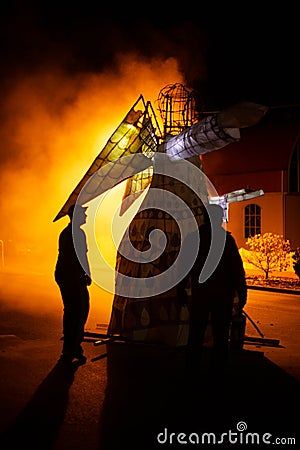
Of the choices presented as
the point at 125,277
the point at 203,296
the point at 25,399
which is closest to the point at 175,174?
the point at 125,277

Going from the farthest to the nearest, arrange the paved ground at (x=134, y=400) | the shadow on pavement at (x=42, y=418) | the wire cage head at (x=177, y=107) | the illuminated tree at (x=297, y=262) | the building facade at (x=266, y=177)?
1. the building facade at (x=266, y=177)
2. the illuminated tree at (x=297, y=262)
3. the wire cage head at (x=177, y=107)
4. the paved ground at (x=134, y=400)
5. the shadow on pavement at (x=42, y=418)

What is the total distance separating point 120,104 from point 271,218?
9948 millimetres

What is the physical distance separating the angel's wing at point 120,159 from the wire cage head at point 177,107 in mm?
457

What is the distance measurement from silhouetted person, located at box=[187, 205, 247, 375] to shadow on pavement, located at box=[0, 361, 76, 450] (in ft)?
4.50

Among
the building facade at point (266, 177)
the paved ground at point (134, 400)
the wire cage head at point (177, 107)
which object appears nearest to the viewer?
the paved ground at point (134, 400)

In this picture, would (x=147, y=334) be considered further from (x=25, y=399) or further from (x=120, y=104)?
(x=120, y=104)

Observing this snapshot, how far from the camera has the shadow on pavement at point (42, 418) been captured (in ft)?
13.5

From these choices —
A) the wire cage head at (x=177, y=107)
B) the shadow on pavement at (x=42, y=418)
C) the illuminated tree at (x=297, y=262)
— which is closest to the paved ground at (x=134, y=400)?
the shadow on pavement at (x=42, y=418)

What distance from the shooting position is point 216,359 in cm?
566

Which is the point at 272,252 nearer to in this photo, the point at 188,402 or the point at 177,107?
the point at 177,107

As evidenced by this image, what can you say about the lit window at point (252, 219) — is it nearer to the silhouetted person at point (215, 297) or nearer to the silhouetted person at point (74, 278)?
the silhouetted person at point (74, 278)

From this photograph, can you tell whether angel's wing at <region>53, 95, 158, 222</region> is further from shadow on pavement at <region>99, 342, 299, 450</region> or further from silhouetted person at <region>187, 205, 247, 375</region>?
shadow on pavement at <region>99, 342, 299, 450</region>

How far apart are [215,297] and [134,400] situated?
131 centimetres

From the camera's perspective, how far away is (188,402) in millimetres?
5066
